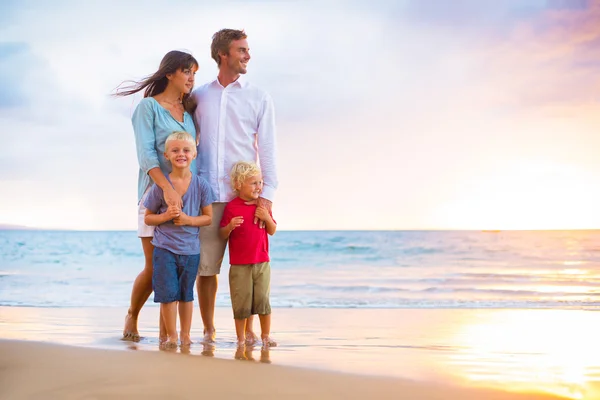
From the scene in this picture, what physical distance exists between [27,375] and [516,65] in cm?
1579

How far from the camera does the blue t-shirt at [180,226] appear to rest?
13.2ft

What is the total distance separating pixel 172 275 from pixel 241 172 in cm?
73

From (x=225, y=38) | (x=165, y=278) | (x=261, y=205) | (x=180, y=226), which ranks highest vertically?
(x=225, y=38)

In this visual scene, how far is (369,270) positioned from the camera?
53.7 ft

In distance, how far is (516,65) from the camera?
55.6 feet

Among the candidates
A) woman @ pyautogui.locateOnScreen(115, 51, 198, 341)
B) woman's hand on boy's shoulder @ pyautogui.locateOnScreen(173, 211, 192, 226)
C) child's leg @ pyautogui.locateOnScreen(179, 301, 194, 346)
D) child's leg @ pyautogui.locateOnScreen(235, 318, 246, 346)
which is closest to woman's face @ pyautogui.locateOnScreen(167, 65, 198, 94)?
woman @ pyautogui.locateOnScreen(115, 51, 198, 341)

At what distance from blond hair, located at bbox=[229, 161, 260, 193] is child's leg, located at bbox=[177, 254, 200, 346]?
1.64 ft

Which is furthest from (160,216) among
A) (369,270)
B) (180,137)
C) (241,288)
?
(369,270)

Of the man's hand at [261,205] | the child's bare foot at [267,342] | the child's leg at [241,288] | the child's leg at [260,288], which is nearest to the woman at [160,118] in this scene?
the man's hand at [261,205]

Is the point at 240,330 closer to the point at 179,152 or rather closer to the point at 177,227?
the point at 177,227

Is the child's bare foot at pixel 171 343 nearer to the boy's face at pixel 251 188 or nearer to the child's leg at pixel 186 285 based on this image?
the child's leg at pixel 186 285

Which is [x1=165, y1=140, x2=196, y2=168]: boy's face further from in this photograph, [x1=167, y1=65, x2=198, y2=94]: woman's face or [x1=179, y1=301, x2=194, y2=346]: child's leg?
[x1=179, y1=301, x2=194, y2=346]: child's leg

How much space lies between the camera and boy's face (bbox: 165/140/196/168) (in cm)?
394

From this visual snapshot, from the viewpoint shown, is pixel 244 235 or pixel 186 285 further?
pixel 244 235
